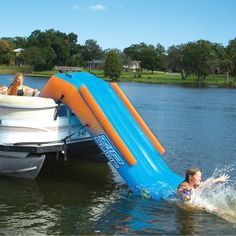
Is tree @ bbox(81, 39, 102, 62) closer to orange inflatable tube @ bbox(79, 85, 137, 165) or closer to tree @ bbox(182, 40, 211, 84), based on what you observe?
tree @ bbox(182, 40, 211, 84)

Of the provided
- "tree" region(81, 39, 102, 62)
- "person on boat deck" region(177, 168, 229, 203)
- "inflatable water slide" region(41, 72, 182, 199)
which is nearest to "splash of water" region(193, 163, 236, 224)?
"person on boat deck" region(177, 168, 229, 203)

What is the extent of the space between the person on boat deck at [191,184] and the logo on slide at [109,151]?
153cm

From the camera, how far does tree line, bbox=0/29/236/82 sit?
343 feet

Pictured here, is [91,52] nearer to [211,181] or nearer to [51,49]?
[51,49]

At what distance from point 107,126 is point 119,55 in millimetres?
116171

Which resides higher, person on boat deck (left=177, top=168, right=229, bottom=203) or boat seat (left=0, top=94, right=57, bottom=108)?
boat seat (left=0, top=94, right=57, bottom=108)

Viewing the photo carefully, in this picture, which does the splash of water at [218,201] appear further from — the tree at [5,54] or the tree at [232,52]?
the tree at [5,54]

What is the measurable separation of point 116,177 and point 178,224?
3.82 meters

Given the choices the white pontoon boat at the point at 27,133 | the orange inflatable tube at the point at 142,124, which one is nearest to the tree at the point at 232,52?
the orange inflatable tube at the point at 142,124

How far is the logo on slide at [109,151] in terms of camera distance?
10812 millimetres

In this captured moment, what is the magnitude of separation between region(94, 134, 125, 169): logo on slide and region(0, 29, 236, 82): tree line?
89.3 metres

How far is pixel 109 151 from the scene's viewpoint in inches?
431

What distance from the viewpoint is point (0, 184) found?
11430 mm

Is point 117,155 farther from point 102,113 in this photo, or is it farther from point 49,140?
point 49,140
